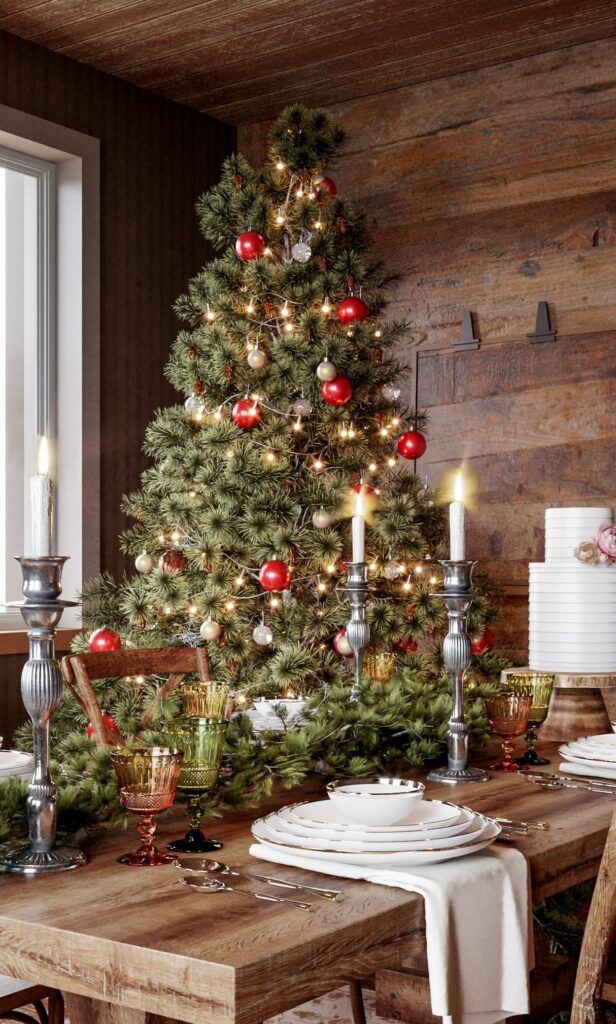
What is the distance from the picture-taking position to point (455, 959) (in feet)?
4.01

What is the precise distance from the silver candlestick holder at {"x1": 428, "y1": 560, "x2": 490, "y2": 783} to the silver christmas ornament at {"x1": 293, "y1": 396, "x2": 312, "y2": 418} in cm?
183

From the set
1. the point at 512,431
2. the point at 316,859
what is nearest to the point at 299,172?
the point at 512,431

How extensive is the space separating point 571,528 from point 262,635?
3.82 ft

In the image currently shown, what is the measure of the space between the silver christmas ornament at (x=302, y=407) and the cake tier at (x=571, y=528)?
1.13 meters

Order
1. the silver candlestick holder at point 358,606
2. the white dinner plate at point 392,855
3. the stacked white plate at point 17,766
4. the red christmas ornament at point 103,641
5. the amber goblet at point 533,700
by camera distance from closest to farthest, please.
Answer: the white dinner plate at point 392,855
the stacked white plate at point 17,766
the amber goblet at point 533,700
the silver candlestick holder at point 358,606
the red christmas ornament at point 103,641

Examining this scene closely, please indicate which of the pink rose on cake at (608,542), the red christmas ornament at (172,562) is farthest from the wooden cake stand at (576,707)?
the red christmas ornament at (172,562)

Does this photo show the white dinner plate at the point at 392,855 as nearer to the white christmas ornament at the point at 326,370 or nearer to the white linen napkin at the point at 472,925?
the white linen napkin at the point at 472,925

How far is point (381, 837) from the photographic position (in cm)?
132

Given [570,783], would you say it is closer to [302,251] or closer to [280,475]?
[280,475]

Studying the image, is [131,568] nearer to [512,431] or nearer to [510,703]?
[512,431]

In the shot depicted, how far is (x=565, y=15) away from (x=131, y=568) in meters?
2.45

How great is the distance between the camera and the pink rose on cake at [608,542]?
2.52m

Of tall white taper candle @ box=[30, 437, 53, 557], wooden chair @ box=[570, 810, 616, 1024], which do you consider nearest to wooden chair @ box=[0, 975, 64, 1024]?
tall white taper candle @ box=[30, 437, 53, 557]

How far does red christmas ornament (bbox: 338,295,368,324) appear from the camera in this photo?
3650 millimetres
